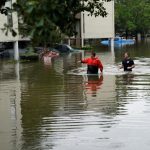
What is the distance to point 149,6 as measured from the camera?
106312mm

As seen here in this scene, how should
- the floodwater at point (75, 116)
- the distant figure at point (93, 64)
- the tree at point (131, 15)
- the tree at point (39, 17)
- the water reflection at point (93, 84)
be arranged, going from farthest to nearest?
1. the tree at point (131, 15)
2. the distant figure at point (93, 64)
3. the water reflection at point (93, 84)
4. the floodwater at point (75, 116)
5. the tree at point (39, 17)

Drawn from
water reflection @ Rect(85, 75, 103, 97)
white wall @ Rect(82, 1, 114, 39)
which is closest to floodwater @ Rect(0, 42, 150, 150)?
water reflection @ Rect(85, 75, 103, 97)

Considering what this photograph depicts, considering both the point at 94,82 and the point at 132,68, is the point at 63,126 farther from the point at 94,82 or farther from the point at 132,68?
the point at 132,68

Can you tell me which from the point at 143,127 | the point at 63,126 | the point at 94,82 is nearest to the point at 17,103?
the point at 63,126

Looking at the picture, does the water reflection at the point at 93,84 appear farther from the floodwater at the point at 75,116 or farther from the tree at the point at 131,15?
the tree at the point at 131,15

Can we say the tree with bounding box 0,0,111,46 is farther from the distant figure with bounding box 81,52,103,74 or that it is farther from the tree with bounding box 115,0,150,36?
the tree with bounding box 115,0,150,36

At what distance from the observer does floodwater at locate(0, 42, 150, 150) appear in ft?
30.9

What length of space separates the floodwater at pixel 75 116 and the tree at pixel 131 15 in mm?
77685

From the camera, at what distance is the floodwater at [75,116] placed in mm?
9414

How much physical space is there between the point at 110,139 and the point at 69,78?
15.5m

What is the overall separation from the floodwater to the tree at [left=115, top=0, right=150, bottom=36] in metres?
77.7

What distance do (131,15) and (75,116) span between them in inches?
3557

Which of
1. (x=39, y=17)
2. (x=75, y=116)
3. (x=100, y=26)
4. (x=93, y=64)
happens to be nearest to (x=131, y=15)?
(x=100, y=26)

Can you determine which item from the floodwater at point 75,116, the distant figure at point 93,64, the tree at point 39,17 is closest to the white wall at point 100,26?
the distant figure at point 93,64
